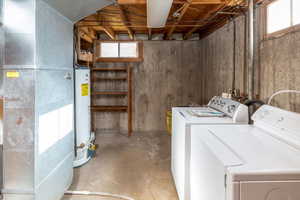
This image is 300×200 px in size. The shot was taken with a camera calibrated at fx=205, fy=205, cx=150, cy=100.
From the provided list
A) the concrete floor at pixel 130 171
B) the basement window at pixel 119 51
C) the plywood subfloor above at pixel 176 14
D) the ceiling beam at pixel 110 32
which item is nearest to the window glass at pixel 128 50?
the basement window at pixel 119 51

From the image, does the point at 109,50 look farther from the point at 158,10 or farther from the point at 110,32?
the point at 158,10

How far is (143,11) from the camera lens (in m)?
3.32

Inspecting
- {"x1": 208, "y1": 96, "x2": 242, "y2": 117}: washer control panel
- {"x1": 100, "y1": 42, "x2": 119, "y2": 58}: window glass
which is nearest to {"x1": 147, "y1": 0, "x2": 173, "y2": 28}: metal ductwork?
{"x1": 208, "y1": 96, "x2": 242, "y2": 117}: washer control panel

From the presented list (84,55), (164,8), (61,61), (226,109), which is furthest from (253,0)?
(84,55)

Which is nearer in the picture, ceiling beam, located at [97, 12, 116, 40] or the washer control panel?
the washer control panel

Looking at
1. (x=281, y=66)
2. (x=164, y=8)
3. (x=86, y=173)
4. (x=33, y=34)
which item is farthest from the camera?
(x=86, y=173)

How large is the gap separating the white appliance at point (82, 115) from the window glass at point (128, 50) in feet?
6.18

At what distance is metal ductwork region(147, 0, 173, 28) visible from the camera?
86.6 inches

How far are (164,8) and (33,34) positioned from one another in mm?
1423

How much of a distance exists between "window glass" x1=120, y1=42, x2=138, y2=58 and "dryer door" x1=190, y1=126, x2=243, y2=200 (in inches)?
144

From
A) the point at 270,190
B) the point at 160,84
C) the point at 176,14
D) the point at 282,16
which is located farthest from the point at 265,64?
the point at 160,84

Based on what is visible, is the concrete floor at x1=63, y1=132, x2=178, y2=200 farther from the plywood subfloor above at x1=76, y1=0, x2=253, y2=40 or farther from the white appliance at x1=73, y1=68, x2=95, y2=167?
the plywood subfloor above at x1=76, y1=0, x2=253, y2=40

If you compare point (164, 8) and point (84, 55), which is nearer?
point (164, 8)

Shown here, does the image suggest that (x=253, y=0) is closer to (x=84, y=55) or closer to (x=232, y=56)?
(x=232, y=56)
